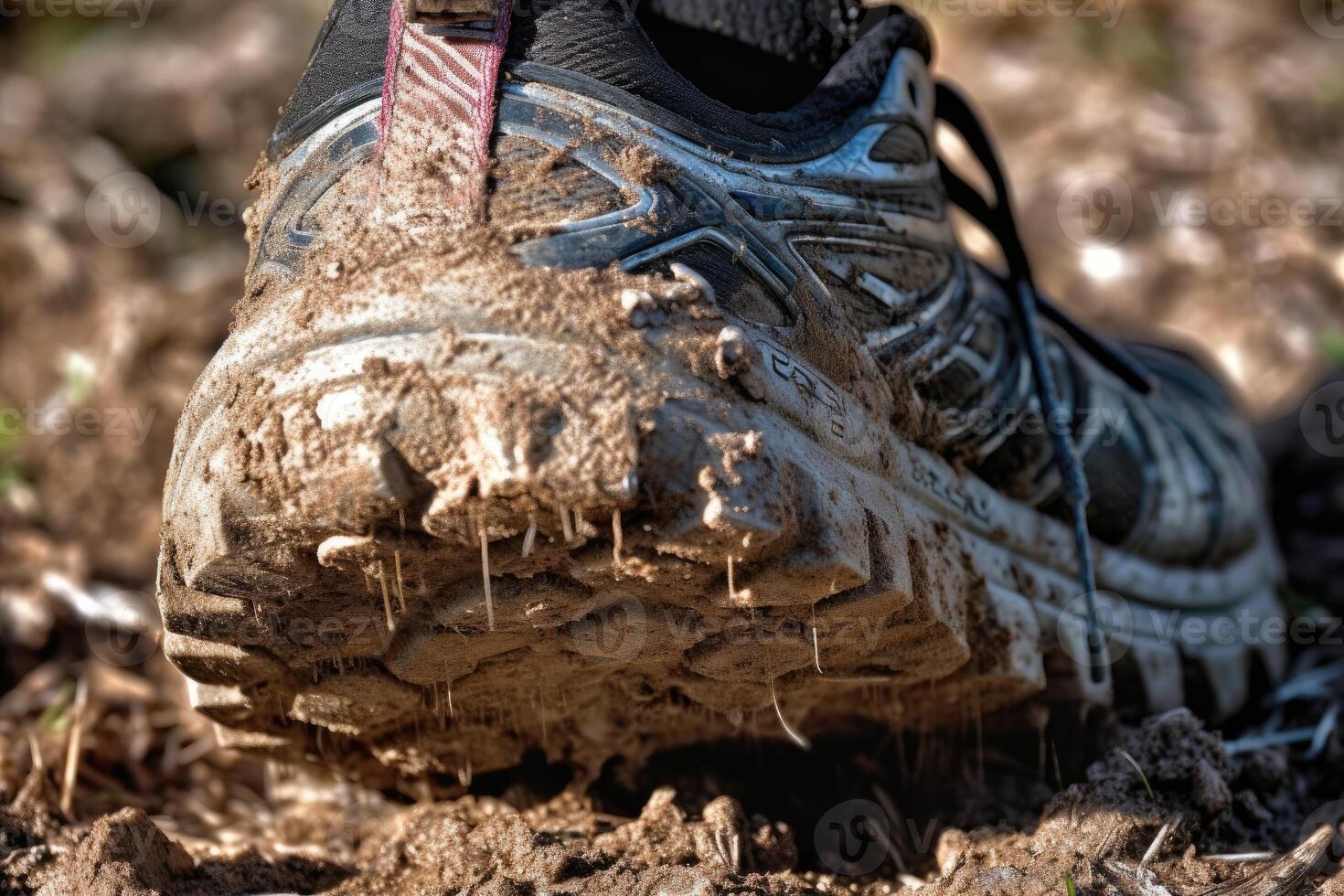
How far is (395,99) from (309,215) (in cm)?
19

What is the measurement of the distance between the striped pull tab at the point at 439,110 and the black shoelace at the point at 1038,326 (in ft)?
3.61

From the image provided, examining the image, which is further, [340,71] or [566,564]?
[340,71]

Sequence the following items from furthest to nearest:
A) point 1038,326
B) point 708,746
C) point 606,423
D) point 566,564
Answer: point 1038,326, point 708,746, point 566,564, point 606,423

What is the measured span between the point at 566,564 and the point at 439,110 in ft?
1.92

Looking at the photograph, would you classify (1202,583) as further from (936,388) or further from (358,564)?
(358,564)

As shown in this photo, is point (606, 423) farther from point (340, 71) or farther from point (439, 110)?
point (340, 71)

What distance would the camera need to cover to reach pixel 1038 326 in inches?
95.5

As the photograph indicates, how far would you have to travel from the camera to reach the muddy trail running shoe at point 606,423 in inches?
58.7

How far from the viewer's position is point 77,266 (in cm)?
433

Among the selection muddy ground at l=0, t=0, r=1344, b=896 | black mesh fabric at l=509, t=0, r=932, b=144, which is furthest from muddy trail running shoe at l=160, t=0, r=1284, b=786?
muddy ground at l=0, t=0, r=1344, b=896

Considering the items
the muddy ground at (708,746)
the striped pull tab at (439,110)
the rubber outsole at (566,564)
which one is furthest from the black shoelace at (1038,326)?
the striped pull tab at (439,110)

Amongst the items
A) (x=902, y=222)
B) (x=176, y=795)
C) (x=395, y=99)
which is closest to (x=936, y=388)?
(x=902, y=222)

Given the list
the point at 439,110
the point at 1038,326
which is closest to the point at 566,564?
the point at 439,110

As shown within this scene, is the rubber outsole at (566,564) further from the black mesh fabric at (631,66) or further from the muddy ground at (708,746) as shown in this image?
the black mesh fabric at (631,66)
